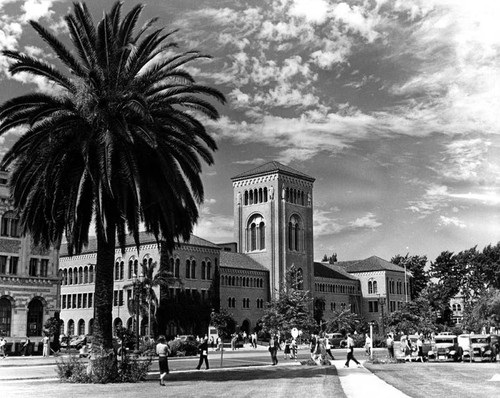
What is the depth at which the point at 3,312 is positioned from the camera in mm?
57375

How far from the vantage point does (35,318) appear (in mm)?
59375

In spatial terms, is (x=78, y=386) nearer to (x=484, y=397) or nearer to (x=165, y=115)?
(x=165, y=115)

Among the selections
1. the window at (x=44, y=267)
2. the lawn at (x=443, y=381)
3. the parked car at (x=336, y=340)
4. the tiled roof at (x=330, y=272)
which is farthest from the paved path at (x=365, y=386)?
the tiled roof at (x=330, y=272)

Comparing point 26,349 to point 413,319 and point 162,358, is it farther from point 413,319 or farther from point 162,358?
point 413,319

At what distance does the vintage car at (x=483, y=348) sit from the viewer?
4091 cm

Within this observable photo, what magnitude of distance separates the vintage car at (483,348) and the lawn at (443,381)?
756 centimetres

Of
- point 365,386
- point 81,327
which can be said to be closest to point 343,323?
point 81,327

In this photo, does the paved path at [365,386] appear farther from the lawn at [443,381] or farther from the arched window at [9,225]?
the arched window at [9,225]

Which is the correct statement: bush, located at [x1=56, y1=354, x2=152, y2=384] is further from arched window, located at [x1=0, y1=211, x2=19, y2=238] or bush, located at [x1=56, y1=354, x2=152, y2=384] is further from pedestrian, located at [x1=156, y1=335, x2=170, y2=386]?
arched window, located at [x1=0, y1=211, x2=19, y2=238]

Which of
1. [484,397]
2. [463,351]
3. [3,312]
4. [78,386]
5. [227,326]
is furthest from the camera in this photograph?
[227,326]

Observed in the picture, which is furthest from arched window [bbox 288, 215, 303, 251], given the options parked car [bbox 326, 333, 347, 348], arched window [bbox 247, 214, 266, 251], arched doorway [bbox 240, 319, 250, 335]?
parked car [bbox 326, 333, 347, 348]

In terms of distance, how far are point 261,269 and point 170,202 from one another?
245ft

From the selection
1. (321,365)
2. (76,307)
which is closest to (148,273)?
(76,307)

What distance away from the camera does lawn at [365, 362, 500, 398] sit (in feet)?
70.6
